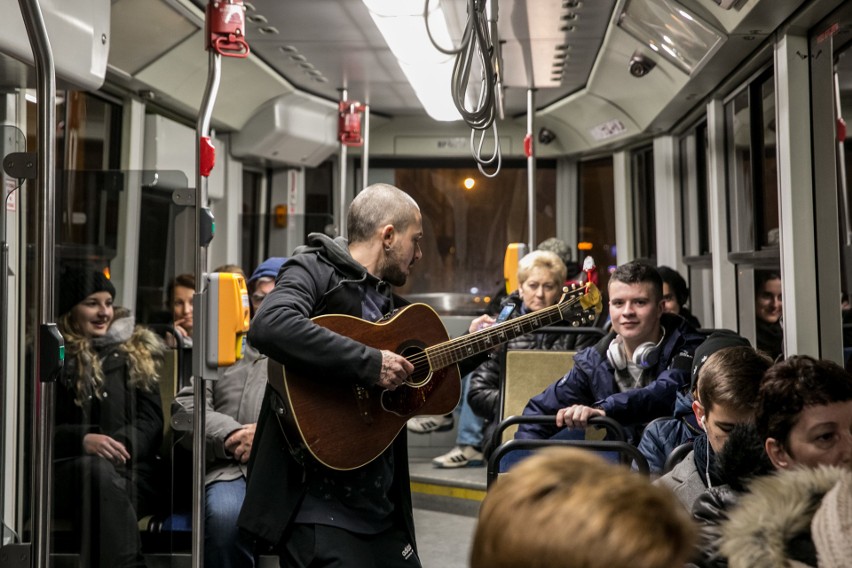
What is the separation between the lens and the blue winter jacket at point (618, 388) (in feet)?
12.0

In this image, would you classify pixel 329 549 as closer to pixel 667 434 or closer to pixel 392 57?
pixel 667 434

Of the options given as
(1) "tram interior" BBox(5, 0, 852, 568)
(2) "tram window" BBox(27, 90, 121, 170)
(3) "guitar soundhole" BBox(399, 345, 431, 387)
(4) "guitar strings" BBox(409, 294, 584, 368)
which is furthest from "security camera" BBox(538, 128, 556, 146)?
(3) "guitar soundhole" BBox(399, 345, 431, 387)

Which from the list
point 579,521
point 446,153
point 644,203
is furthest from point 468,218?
point 579,521

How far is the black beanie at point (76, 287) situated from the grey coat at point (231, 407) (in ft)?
2.51

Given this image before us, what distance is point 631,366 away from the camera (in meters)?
3.93

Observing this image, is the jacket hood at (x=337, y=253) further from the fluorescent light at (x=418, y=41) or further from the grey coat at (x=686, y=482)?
the fluorescent light at (x=418, y=41)

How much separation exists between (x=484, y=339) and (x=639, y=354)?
0.86 metres

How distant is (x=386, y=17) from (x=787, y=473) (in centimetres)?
379

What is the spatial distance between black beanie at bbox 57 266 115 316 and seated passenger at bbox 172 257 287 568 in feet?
1.60

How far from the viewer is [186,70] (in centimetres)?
582

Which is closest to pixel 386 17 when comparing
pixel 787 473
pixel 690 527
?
pixel 787 473

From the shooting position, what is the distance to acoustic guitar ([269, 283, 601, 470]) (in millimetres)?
2822

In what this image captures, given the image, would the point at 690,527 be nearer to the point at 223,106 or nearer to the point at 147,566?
the point at 147,566

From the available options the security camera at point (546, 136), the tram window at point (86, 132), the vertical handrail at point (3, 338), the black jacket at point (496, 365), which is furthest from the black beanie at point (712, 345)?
the security camera at point (546, 136)
